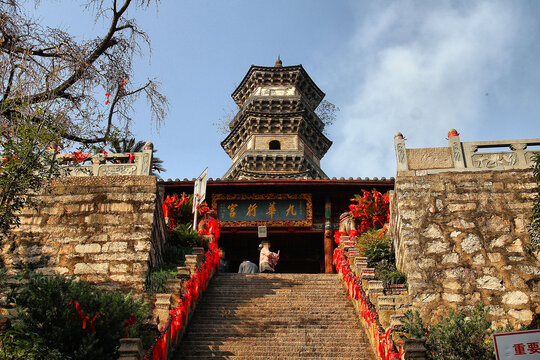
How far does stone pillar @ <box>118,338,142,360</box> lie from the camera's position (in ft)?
25.0

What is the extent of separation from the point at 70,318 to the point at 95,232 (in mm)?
4815

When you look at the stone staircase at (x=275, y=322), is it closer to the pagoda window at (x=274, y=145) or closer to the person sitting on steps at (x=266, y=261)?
the person sitting on steps at (x=266, y=261)

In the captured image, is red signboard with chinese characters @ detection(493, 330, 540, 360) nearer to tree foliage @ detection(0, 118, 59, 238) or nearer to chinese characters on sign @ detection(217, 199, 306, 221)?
tree foliage @ detection(0, 118, 59, 238)

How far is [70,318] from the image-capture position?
775 cm

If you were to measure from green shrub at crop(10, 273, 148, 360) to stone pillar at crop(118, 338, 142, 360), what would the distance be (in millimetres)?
257

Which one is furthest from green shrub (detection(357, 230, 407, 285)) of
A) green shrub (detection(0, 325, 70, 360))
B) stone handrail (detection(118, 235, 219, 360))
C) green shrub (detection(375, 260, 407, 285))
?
green shrub (detection(0, 325, 70, 360))

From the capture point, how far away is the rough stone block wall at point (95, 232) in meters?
11.9

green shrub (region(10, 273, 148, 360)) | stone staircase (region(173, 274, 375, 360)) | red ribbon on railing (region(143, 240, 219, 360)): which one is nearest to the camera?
green shrub (region(10, 273, 148, 360))

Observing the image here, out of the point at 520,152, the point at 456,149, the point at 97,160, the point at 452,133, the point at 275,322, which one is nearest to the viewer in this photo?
the point at 275,322

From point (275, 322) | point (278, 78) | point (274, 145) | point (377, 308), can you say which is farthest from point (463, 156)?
point (278, 78)

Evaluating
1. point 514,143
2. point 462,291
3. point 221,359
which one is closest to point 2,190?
point 221,359

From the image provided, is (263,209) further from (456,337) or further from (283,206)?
(456,337)

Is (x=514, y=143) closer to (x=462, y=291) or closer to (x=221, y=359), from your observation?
(x=462, y=291)

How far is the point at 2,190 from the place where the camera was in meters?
9.04
